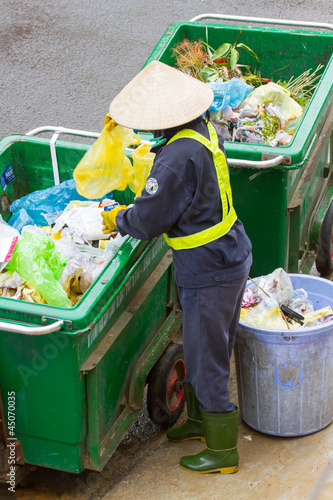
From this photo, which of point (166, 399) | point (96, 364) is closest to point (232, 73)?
point (166, 399)

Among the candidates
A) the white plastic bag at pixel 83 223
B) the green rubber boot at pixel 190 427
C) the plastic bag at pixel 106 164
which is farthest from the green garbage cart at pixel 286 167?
the green rubber boot at pixel 190 427

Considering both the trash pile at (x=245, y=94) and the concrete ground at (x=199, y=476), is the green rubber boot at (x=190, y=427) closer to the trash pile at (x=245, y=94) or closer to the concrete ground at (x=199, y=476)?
the concrete ground at (x=199, y=476)

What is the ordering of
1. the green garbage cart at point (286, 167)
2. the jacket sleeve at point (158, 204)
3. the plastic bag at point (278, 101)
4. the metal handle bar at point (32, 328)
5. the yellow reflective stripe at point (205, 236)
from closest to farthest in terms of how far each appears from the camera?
the metal handle bar at point (32, 328)
the jacket sleeve at point (158, 204)
the yellow reflective stripe at point (205, 236)
the green garbage cart at point (286, 167)
the plastic bag at point (278, 101)

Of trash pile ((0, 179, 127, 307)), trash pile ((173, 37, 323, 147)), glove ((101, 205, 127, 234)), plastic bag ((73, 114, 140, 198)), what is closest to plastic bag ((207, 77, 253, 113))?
trash pile ((173, 37, 323, 147))

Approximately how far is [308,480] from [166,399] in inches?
28.0

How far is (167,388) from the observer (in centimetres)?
309

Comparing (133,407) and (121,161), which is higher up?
(121,161)

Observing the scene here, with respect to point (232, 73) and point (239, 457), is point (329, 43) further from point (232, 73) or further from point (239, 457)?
point (239, 457)

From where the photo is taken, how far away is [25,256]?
8.63 feet

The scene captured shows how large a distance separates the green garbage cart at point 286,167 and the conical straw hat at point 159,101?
750mm

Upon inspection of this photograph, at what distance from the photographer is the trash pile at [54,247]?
2.61 metres

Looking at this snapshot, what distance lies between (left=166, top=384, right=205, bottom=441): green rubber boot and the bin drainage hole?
0.39 meters

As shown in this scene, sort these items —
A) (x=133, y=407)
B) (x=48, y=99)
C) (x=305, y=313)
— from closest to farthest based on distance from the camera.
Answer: (x=133, y=407) < (x=305, y=313) < (x=48, y=99)

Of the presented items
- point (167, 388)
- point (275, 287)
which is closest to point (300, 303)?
point (275, 287)
